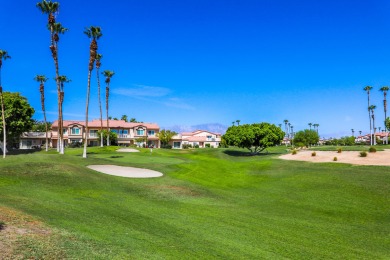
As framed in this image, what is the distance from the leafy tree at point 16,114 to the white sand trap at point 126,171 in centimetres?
4062

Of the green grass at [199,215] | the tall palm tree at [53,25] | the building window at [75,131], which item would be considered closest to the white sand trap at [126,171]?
the green grass at [199,215]

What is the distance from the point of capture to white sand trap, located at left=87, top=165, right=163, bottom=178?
32969mm

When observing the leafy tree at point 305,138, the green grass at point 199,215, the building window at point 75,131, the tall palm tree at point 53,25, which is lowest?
the green grass at point 199,215

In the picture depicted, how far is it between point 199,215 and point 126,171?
1893cm

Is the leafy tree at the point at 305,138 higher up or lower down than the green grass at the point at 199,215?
higher up

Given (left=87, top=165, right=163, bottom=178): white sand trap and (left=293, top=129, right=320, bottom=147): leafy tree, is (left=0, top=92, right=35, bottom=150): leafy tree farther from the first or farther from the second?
(left=293, top=129, right=320, bottom=147): leafy tree

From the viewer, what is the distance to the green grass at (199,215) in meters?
11.7

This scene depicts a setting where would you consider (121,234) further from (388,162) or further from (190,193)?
(388,162)

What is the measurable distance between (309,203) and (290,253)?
13.0m

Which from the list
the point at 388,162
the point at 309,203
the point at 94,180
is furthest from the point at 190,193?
the point at 388,162

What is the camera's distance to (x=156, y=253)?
10789 mm

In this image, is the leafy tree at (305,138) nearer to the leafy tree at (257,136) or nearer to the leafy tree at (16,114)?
the leafy tree at (257,136)

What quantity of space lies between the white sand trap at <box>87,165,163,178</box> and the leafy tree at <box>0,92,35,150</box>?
40.6 meters

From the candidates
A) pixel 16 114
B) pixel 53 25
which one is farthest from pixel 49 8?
pixel 16 114
